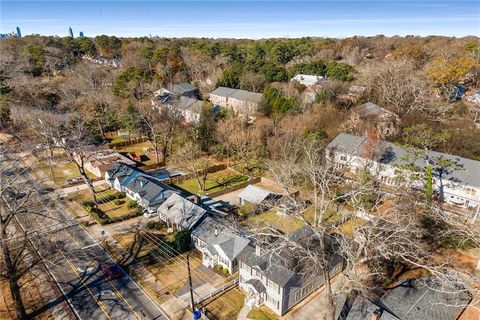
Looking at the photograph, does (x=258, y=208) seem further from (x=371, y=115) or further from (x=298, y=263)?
(x=371, y=115)

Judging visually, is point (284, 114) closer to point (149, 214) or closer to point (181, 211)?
point (181, 211)

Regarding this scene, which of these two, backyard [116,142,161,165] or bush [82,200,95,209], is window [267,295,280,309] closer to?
bush [82,200,95,209]

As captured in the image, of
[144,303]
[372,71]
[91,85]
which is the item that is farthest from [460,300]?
[91,85]

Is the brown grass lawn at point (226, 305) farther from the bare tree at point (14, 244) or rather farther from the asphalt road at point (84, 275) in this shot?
the bare tree at point (14, 244)

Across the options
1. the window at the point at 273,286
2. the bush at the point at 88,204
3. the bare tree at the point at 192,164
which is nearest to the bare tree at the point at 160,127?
the bare tree at the point at 192,164

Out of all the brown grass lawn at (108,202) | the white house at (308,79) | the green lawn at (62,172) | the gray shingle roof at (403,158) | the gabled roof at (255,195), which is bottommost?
the brown grass lawn at (108,202)
